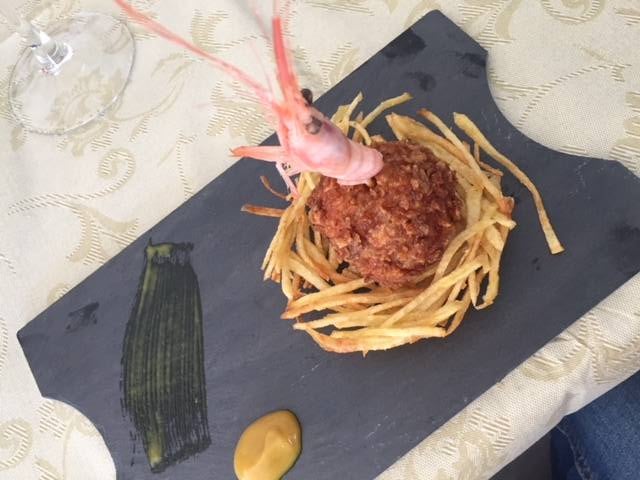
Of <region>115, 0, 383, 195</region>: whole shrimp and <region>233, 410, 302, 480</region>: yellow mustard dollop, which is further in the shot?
<region>233, 410, 302, 480</region>: yellow mustard dollop

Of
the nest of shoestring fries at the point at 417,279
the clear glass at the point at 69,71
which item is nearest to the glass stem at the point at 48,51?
the clear glass at the point at 69,71

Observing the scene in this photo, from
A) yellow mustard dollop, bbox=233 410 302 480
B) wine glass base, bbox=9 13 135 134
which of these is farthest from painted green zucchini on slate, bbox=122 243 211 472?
wine glass base, bbox=9 13 135 134

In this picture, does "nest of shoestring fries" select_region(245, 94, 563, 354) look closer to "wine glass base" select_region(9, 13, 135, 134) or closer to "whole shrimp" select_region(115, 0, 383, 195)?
"whole shrimp" select_region(115, 0, 383, 195)

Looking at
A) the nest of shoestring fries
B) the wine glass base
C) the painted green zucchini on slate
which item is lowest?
the painted green zucchini on slate

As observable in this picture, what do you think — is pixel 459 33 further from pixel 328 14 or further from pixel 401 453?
pixel 401 453

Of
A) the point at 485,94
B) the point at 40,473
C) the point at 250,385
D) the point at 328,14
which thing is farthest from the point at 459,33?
the point at 40,473

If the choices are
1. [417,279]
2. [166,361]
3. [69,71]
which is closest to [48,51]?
[69,71]

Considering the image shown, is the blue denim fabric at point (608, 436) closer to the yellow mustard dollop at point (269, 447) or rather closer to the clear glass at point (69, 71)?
the yellow mustard dollop at point (269, 447)
